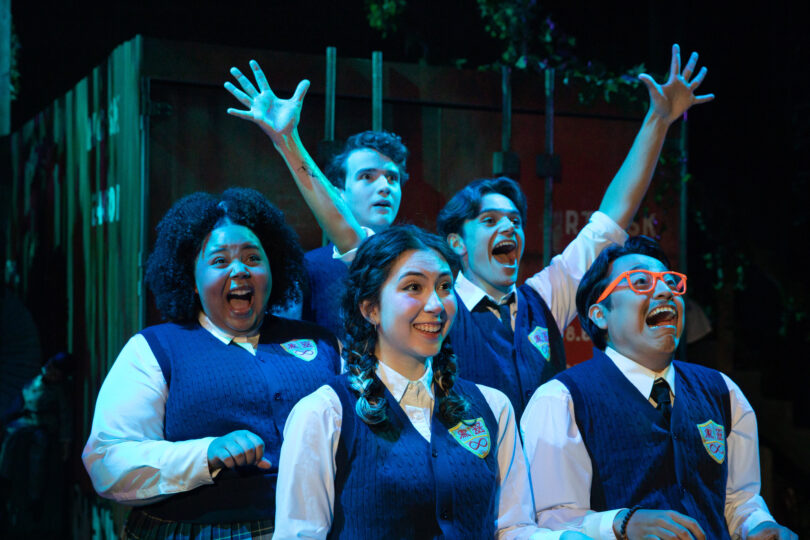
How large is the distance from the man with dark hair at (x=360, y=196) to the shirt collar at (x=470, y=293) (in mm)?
322

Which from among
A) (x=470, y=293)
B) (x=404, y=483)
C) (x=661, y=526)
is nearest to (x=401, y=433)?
(x=404, y=483)

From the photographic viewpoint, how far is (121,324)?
3590 mm

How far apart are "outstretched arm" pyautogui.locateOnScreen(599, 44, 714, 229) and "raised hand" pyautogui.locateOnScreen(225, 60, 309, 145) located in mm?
1120

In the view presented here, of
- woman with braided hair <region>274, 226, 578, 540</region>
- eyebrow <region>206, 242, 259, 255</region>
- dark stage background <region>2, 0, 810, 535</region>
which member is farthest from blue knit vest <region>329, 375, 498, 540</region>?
dark stage background <region>2, 0, 810, 535</region>

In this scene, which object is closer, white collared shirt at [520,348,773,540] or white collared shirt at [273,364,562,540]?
white collared shirt at [273,364,562,540]

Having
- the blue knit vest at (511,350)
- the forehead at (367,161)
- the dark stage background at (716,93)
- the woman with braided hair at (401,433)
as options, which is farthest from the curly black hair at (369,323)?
the dark stage background at (716,93)

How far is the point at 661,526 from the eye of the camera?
1958 mm

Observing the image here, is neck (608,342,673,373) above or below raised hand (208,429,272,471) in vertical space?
above

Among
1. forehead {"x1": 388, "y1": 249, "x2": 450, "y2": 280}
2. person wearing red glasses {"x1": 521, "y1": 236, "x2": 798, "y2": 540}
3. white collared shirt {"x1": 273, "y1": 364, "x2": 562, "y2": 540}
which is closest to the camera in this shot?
white collared shirt {"x1": 273, "y1": 364, "x2": 562, "y2": 540}

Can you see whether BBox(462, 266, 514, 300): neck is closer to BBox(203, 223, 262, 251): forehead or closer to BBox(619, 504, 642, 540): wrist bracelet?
BBox(203, 223, 262, 251): forehead

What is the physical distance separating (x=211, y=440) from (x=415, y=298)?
24.4 inches

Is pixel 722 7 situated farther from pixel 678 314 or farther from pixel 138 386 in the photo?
pixel 138 386

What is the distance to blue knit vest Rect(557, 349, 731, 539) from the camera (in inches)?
85.8

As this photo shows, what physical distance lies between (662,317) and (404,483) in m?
0.88
